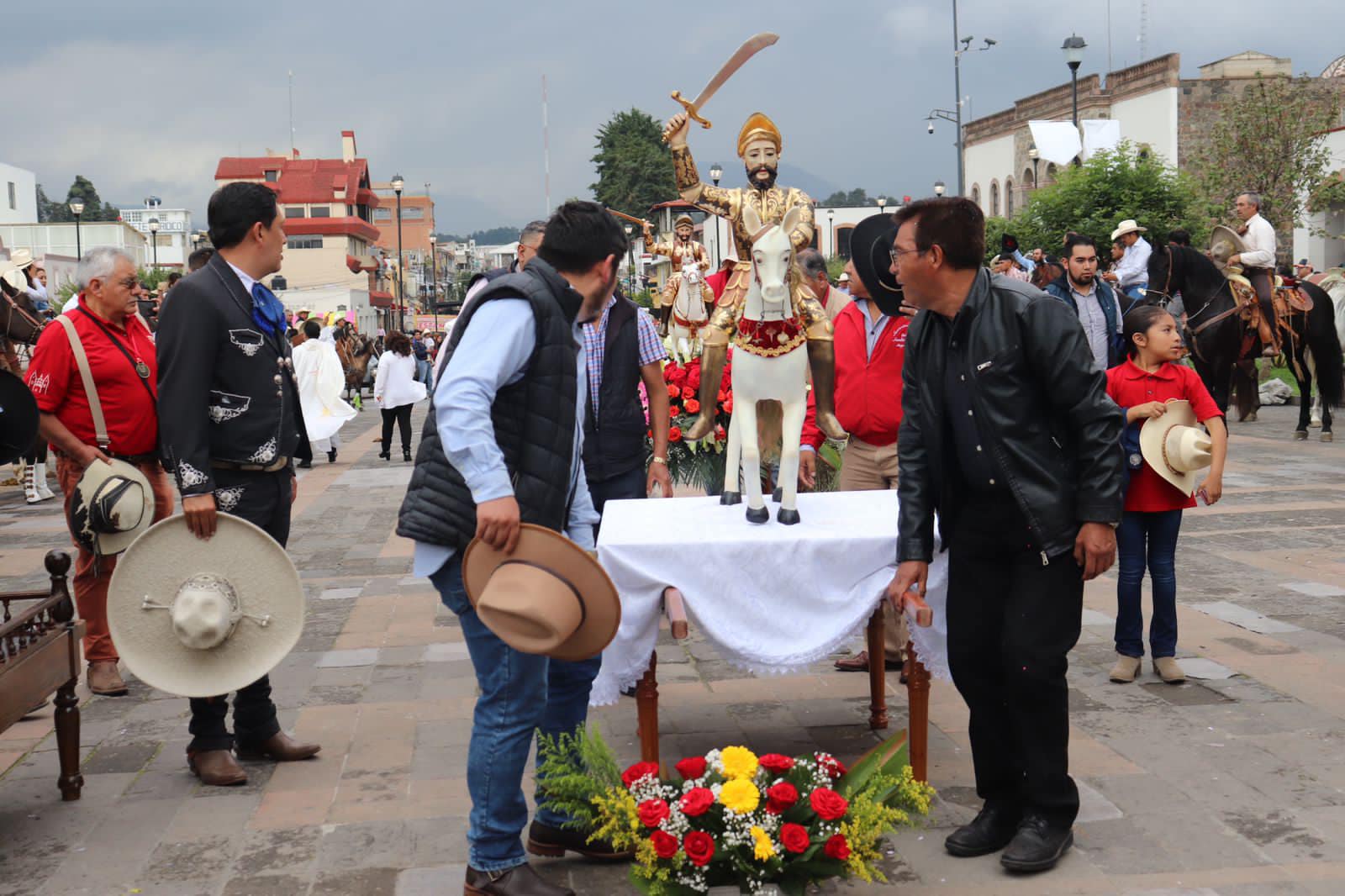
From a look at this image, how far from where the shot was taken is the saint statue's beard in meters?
5.36

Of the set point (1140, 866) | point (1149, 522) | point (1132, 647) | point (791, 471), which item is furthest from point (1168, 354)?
point (1140, 866)

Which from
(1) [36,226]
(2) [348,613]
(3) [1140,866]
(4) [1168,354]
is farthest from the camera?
(1) [36,226]

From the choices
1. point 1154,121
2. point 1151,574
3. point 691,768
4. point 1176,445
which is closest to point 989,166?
point 1154,121

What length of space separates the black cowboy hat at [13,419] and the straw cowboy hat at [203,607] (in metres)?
0.74

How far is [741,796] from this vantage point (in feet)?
11.4

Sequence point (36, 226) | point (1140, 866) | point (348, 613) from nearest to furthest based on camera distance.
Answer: point (1140, 866), point (348, 613), point (36, 226)

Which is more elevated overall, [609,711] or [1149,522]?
[1149,522]

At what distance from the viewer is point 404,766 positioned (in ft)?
16.5

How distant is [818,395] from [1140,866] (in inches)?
85.5

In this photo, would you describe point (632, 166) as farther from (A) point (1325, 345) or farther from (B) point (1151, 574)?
(B) point (1151, 574)

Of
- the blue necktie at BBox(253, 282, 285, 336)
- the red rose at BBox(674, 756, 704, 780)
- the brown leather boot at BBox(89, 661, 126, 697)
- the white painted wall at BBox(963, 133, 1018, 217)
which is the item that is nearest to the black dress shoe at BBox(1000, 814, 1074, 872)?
the red rose at BBox(674, 756, 704, 780)

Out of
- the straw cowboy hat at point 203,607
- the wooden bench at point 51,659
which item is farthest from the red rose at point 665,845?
the wooden bench at point 51,659

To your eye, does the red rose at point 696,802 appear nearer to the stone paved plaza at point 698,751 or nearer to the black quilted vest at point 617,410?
the stone paved plaza at point 698,751

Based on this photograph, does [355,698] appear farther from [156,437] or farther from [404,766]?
[156,437]
